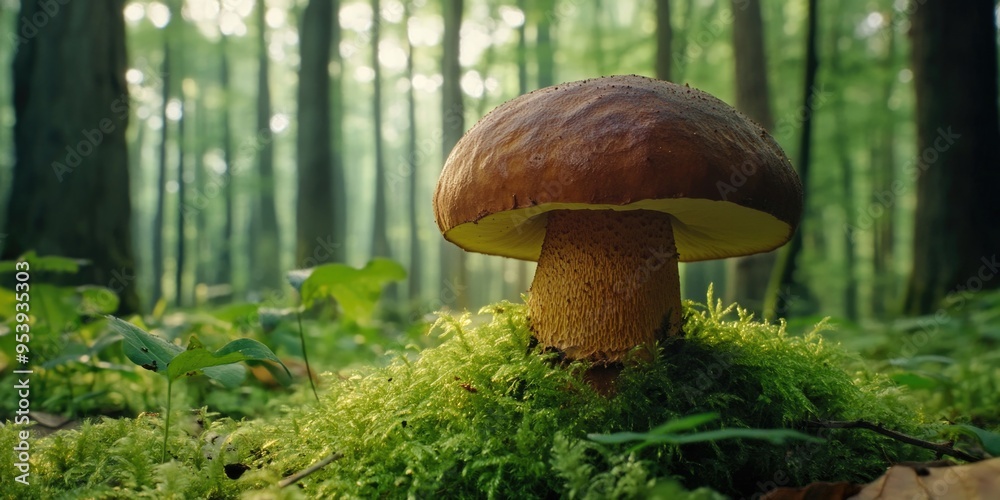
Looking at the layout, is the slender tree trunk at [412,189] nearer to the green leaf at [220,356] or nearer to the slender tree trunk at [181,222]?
the slender tree trunk at [181,222]

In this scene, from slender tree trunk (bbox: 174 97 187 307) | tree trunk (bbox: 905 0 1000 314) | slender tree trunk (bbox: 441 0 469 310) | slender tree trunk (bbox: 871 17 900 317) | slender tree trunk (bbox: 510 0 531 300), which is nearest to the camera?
tree trunk (bbox: 905 0 1000 314)

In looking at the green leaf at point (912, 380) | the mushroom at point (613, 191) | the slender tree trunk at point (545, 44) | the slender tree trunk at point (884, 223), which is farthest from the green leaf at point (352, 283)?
the slender tree trunk at point (884, 223)

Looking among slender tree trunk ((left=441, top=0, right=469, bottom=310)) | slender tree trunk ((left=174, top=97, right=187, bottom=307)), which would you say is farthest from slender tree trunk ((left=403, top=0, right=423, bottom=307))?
slender tree trunk ((left=441, top=0, right=469, bottom=310))

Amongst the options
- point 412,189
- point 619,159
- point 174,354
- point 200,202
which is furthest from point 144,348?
point 200,202

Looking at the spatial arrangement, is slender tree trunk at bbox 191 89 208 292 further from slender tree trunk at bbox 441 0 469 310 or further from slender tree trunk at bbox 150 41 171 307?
slender tree trunk at bbox 441 0 469 310

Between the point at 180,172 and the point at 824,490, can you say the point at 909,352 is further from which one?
the point at 180,172
